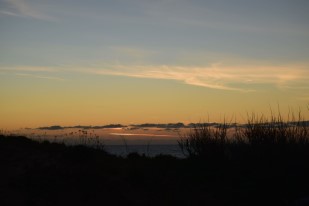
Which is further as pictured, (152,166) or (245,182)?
(152,166)

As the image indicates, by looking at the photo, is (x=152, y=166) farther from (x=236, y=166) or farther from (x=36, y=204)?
(x=36, y=204)

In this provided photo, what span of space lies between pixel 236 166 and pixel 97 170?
442 cm

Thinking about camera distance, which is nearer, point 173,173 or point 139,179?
point 139,179

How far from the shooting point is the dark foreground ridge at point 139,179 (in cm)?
999

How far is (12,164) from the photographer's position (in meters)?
11.7

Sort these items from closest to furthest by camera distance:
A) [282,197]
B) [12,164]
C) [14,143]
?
[282,197]
[12,164]
[14,143]

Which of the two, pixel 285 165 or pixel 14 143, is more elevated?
pixel 14 143

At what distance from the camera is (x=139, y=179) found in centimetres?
1148

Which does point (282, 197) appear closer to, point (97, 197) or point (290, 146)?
point (290, 146)

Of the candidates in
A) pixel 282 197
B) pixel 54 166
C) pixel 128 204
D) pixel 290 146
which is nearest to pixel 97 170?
pixel 54 166

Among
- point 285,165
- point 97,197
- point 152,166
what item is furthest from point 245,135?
point 97,197

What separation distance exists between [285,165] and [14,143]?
8756 mm

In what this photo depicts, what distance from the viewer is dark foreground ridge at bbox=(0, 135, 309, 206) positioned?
9992 mm

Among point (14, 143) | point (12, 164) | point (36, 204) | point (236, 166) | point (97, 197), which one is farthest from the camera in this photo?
point (14, 143)
